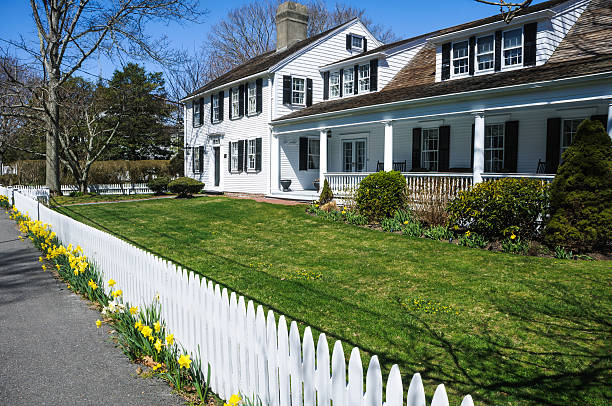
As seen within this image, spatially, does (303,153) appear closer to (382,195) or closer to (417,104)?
(417,104)

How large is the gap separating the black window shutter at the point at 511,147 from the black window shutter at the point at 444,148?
83.7 inches

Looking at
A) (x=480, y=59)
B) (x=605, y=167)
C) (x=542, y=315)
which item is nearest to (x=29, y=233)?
(x=542, y=315)

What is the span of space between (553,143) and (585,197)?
5.51 m

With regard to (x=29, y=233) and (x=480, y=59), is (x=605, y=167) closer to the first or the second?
(x=480, y=59)

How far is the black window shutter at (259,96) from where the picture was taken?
71.1 ft

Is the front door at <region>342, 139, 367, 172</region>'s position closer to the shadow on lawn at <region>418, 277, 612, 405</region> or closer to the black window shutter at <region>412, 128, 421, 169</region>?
the black window shutter at <region>412, 128, 421, 169</region>

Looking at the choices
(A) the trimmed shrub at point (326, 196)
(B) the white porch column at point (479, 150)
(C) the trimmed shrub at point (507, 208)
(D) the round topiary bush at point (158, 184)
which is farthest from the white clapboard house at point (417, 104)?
(D) the round topiary bush at point (158, 184)

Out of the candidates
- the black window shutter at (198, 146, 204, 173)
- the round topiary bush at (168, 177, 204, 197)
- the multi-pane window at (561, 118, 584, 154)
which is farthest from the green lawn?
the black window shutter at (198, 146, 204, 173)

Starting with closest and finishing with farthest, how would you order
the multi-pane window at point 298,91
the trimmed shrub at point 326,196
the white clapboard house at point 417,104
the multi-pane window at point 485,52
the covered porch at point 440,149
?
the white clapboard house at point 417,104
the covered porch at point 440,149
the multi-pane window at point 485,52
the trimmed shrub at point 326,196
the multi-pane window at point 298,91

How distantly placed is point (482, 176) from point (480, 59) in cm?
514

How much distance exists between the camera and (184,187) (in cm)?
2175

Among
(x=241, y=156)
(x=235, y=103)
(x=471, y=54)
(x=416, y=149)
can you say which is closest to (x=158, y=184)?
(x=241, y=156)

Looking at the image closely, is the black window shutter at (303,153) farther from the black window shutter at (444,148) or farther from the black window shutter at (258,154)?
the black window shutter at (444,148)

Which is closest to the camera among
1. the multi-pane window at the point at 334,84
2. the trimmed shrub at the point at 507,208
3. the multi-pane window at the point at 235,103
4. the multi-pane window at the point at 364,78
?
the trimmed shrub at the point at 507,208
